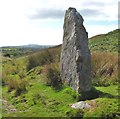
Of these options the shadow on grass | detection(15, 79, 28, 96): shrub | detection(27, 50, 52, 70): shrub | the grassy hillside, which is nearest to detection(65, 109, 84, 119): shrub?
the grassy hillside

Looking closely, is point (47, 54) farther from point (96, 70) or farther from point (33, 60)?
point (96, 70)

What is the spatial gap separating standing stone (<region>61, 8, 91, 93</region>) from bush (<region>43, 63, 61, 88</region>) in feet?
2.45

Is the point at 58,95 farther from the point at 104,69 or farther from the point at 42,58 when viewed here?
the point at 42,58

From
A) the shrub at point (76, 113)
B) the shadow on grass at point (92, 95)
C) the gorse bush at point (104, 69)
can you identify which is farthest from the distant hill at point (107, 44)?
the shrub at point (76, 113)

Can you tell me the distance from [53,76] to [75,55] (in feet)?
13.8

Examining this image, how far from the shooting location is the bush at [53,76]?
2624 centimetres

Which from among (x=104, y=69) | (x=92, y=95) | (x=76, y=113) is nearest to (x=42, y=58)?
(x=104, y=69)

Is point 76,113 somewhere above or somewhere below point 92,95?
below

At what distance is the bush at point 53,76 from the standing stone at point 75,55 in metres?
0.75

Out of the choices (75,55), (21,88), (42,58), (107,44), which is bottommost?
(21,88)

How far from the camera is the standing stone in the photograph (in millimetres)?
22422

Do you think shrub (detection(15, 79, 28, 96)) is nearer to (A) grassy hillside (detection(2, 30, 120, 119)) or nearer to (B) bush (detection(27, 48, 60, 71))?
(A) grassy hillside (detection(2, 30, 120, 119))

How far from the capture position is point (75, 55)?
75.8 ft

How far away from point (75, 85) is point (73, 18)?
15.7ft
